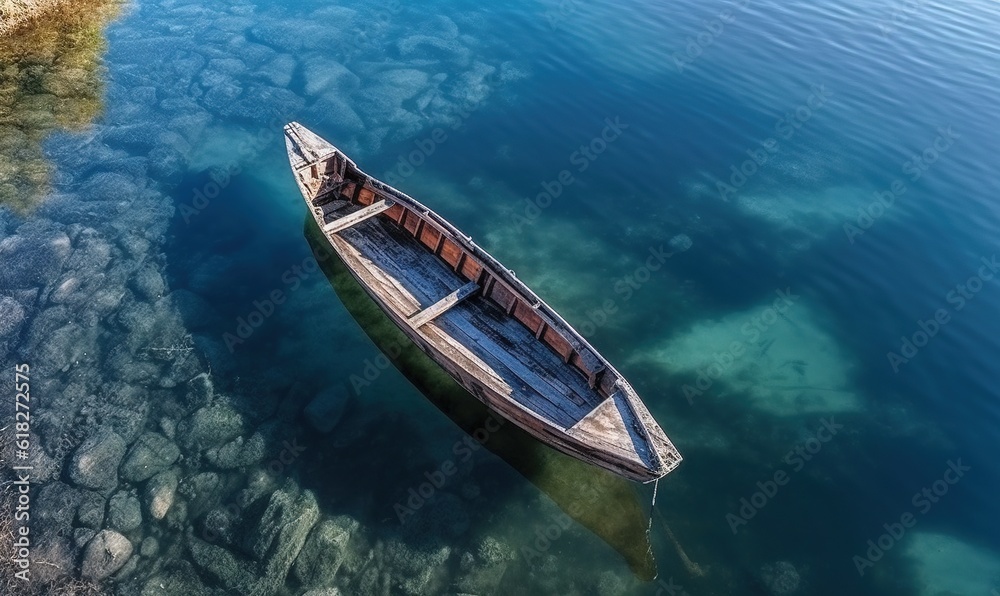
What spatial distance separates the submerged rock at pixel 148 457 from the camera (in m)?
14.0

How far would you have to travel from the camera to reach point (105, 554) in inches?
494

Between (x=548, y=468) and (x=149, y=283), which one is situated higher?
(x=548, y=468)

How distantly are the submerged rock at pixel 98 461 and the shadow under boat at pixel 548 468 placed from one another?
7.33 metres

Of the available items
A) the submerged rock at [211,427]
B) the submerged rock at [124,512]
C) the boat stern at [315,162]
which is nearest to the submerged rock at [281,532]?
the submerged rock at [211,427]

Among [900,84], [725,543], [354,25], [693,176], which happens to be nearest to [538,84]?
[693,176]

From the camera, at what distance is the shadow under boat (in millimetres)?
13531

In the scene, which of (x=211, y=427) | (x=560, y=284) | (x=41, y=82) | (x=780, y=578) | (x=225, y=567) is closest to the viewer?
(x=225, y=567)

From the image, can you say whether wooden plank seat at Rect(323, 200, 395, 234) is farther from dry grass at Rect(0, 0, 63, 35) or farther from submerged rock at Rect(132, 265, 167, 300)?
→ dry grass at Rect(0, 0, 63, 35)

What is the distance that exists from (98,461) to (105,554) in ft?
8.66

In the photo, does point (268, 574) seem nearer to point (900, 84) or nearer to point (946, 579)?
point (946, 579)

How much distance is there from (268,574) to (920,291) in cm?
2212

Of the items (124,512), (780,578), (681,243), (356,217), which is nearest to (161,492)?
(124,512)

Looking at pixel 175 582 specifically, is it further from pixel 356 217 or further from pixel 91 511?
pixel 356 217

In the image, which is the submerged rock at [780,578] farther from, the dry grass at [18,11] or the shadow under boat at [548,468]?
the dry grass at [18,11]
